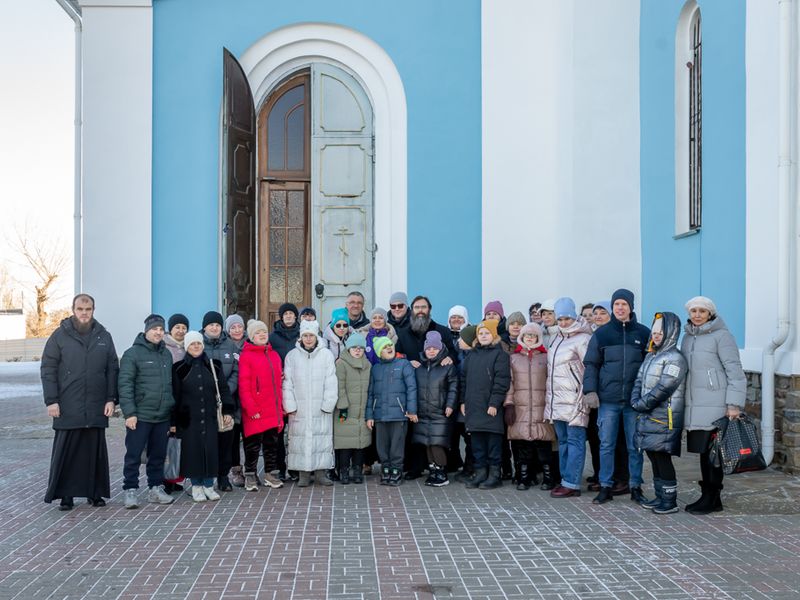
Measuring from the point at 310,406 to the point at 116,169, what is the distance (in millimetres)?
5500

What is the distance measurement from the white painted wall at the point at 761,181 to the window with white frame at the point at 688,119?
183 centimetres

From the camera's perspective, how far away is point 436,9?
12141 millimetres

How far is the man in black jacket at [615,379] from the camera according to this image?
283 inches

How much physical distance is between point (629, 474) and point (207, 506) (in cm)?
347

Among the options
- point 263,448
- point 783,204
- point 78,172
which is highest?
point 78,172

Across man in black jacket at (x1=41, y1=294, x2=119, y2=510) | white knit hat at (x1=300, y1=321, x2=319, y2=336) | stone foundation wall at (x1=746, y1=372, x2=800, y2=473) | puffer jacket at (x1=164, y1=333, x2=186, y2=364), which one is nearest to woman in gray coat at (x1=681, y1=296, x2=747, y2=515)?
stone foundation wall at (x1=746, y1=372, x2=800, y2=473)

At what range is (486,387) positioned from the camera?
25.8 feet

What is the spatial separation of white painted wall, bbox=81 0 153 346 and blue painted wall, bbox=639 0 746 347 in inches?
253

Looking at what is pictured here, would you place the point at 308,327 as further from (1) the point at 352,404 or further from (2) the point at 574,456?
(2) the point at 574,456

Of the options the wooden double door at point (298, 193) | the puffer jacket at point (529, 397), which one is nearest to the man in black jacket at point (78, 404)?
the puffer jacket at point (529, 397)

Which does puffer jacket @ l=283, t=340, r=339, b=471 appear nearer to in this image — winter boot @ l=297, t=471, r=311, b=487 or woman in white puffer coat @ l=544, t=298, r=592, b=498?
winter boot @ l=297, t=471, r=311, b=487

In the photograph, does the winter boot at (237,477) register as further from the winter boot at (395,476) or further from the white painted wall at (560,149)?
the white painted wall at (560,149)

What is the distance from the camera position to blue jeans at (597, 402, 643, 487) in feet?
23.6

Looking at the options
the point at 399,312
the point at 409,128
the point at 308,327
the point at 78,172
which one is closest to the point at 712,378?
the point at 399,312
